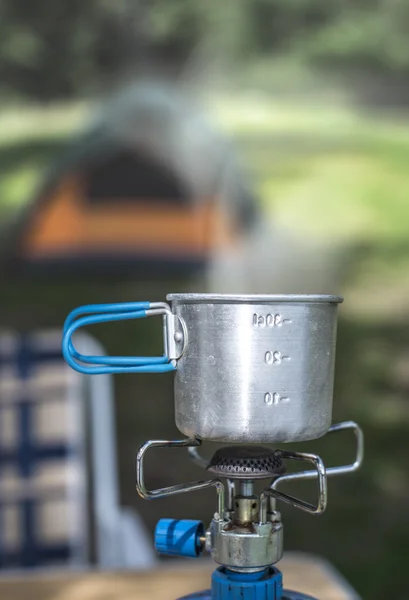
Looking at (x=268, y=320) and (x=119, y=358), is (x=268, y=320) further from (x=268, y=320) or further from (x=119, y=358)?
(x=119, y=358)

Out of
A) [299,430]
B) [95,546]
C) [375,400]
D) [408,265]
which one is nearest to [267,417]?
[299,430]

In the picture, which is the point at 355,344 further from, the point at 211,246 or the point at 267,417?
the point at 267,417

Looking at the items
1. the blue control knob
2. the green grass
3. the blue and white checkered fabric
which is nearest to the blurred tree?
the green grass

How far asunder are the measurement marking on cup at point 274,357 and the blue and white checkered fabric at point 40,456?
98 centimetres

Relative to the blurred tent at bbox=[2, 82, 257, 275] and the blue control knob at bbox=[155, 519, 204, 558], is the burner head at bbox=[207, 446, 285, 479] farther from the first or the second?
the blurred tent at bbox=[2, 82, 257, 275]

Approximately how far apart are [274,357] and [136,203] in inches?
172

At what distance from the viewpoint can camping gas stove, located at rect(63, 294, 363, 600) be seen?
51 cm

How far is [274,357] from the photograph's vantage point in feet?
1.67

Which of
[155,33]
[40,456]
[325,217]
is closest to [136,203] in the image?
[155,33]

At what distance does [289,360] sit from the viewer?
51 cm

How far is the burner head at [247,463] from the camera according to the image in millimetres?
549

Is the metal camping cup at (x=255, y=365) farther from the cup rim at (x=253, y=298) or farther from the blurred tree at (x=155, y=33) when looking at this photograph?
the blurred tree at (x=155, y=33)

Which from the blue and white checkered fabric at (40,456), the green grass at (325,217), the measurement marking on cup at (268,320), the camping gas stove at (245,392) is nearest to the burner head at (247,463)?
the camping gas stove at (245,392)

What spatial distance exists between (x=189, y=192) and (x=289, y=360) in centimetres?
439
